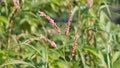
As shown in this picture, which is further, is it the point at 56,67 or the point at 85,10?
the point at 85,10

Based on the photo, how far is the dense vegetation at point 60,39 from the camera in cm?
161

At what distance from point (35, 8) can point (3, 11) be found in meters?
0.24

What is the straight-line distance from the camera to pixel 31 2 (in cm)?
288

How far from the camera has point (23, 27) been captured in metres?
3.10

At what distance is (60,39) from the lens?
2.63 metres

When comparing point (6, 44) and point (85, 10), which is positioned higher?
point (85, 10)

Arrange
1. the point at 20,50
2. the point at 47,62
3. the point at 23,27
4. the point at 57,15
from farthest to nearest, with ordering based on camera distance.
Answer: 1. the point at 57,15
2. the point at 23,27
3. the point at 20,50
4. the point at 47,62

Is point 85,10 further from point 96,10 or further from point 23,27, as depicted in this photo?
point 23,27

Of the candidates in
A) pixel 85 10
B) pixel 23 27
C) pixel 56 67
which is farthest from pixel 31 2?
pixel 56 67

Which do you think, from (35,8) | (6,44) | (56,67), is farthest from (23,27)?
(56,67)

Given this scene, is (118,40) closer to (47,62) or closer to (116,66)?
(116,66)

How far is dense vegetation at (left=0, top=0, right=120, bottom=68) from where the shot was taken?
161 centimetres

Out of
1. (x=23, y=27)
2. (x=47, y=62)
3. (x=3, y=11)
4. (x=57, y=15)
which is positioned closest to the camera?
(x=47, y=62)

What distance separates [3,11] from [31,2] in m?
0.22
